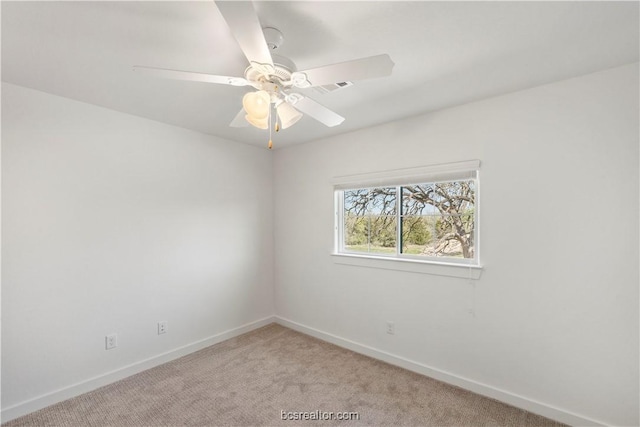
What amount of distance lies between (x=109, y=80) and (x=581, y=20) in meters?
2.72

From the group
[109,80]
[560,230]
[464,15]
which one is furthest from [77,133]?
[560,230]

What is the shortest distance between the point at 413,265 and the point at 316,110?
168cm

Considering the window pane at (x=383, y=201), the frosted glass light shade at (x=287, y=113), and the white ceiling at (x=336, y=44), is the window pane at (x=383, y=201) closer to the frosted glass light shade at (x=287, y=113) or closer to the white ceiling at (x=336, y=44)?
the white ceiling at (x=336, y=44)

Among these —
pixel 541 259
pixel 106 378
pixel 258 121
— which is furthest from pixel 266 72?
pixel 106 378

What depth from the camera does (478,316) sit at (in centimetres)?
229

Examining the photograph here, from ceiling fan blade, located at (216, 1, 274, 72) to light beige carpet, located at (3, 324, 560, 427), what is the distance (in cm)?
223

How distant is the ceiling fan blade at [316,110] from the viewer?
160cm

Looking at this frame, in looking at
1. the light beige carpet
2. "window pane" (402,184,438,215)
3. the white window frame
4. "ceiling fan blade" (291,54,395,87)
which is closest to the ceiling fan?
"ceiling fan blade" (291,54,395,87)

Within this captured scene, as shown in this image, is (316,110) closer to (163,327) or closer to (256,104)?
(256,104)

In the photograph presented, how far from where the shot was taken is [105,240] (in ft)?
7.96

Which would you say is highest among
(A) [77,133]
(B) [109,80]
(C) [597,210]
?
(B) [109,80]

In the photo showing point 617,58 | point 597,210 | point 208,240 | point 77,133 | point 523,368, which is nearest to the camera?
point 617,58

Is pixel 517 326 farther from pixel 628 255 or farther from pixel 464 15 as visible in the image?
pixel 464 15

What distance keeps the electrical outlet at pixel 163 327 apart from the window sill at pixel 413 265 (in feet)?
5.89
